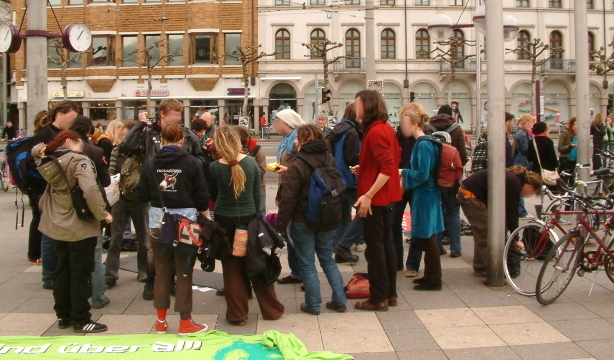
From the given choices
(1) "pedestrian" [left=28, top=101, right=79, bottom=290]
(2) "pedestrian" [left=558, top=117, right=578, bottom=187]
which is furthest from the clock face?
(2) "pedestrian" [left=558, top=117, right=578, bottom=187]

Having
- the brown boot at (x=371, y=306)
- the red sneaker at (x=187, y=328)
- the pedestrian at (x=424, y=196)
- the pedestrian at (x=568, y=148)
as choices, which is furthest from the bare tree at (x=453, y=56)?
the red sneaker at (x=187, y=328)

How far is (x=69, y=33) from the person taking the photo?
36.3 feet

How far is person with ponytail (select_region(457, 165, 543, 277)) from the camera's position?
690 cm

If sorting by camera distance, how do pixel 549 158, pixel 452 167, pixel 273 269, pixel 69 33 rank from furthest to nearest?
pixel 69 33
pixel 549 158
pixel 452 167
pixel 273 269

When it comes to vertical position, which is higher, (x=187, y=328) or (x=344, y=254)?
(x=344, y=254)

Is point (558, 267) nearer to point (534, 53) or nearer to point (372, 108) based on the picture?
point (372, 108)

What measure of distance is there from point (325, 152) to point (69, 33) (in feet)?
23.2

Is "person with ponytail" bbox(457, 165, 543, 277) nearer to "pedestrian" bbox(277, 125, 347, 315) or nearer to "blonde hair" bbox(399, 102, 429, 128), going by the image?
"blonde hair" bbox(399, 102, 429, 128)

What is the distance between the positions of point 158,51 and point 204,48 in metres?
3.30

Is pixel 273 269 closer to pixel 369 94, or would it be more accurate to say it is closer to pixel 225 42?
pixel 369 94

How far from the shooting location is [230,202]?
18.6ft

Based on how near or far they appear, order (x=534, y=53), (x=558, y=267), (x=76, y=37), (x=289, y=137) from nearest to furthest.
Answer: (x=558, y=267) → (x=289, y=137) → (x=76, y=37) → (x=534, y=53)

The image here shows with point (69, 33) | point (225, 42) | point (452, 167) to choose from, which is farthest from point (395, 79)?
point (452, 167)

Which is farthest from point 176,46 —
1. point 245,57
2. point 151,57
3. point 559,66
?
point 559,66
